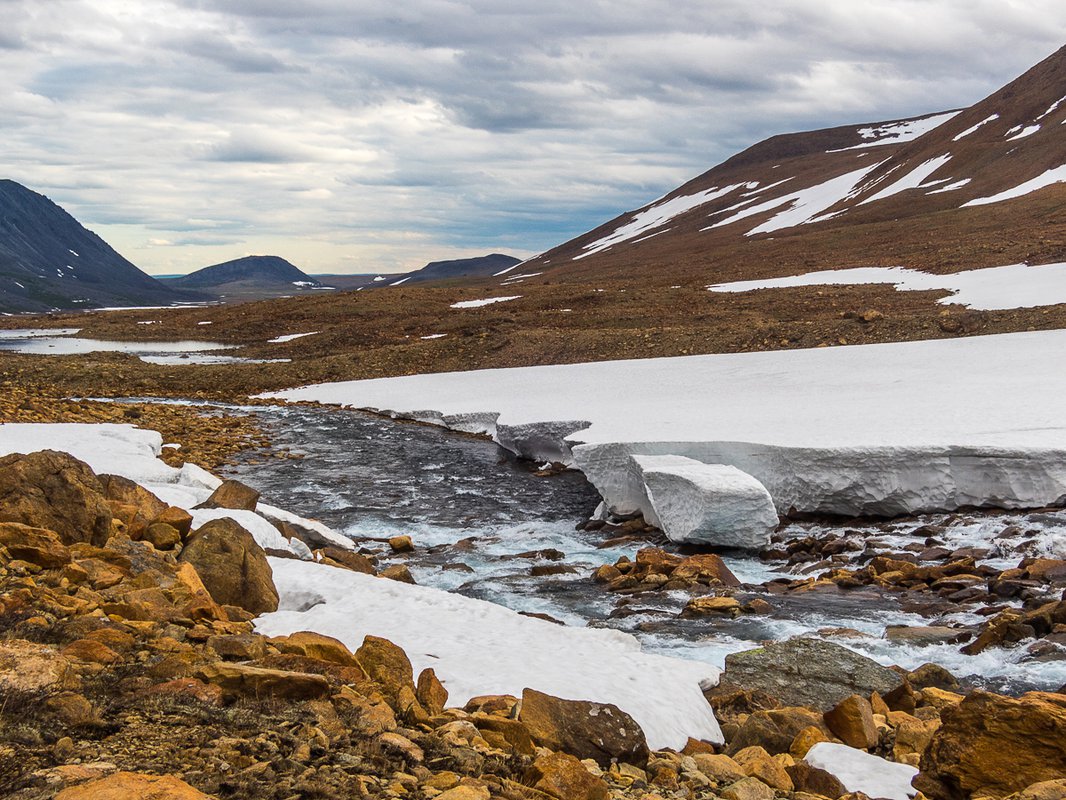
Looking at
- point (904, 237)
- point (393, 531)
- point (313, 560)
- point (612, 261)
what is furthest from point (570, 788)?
point (612, 261)

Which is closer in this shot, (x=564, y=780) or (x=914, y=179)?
(x=564, y=780)

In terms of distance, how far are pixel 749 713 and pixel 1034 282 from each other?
36195 mm

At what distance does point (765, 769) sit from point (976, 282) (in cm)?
3947

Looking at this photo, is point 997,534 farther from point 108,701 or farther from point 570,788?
point 108,701

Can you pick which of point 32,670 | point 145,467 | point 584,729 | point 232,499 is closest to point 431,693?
point 584,729

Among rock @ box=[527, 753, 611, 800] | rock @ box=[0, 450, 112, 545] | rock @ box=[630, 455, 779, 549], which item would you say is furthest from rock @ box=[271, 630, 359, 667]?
rock @ box=[630, 455, 779, 549]

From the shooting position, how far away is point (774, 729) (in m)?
6.45

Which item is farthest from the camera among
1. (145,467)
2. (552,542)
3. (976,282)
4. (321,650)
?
(976,282)

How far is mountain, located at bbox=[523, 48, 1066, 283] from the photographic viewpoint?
55375 millimetres

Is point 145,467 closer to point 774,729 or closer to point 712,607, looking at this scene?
point 712,607

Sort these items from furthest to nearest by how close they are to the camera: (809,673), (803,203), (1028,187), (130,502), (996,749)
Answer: (803,203), (1028,187), (130,502), (809,673), (996,749)

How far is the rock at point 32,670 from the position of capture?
4.42 m

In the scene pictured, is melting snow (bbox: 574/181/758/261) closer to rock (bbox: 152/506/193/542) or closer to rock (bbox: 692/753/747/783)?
rock (bbox: 152/506/193/542)

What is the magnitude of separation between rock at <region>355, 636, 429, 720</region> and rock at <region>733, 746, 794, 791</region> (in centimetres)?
211
